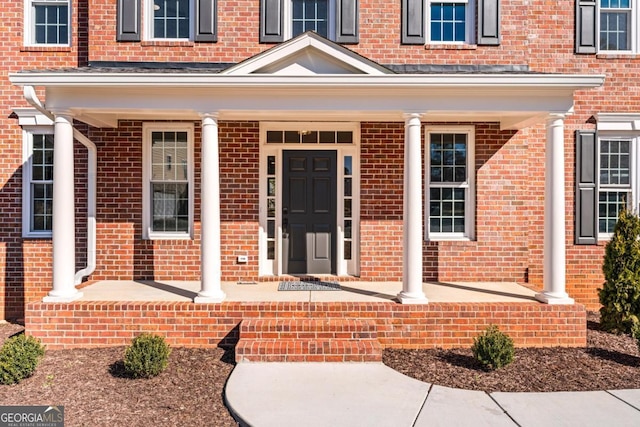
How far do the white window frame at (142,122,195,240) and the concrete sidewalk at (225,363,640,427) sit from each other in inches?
127

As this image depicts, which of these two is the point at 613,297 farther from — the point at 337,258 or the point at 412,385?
the point at 337,258

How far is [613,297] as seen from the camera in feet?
20.2

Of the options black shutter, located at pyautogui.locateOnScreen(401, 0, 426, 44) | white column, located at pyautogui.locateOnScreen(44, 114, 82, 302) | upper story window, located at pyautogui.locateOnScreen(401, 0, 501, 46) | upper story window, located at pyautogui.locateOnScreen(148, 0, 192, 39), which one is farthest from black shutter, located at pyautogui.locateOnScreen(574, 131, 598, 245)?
white column, located at pyautogui.locateOnScreen(44, 114, 82, 302)

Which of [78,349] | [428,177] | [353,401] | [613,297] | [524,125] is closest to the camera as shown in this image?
[353,401]

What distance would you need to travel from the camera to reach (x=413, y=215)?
5.84 m

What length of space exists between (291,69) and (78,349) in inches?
183

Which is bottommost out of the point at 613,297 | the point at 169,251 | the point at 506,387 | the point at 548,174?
the point at 506,387

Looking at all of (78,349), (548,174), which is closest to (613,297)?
(548,174)

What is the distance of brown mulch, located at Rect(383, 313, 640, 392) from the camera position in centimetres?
468

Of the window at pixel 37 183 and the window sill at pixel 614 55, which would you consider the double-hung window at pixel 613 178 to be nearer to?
the window sill at pixel 614 55

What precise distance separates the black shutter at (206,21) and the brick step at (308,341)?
471 cm

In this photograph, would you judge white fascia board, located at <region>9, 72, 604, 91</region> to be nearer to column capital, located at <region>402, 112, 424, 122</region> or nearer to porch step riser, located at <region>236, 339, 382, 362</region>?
column capital, located at <region>402, 112, 424, 122</region>

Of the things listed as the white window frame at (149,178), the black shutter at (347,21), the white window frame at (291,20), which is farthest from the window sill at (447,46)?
the white window frame at (149,178)

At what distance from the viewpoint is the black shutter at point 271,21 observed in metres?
7.21
